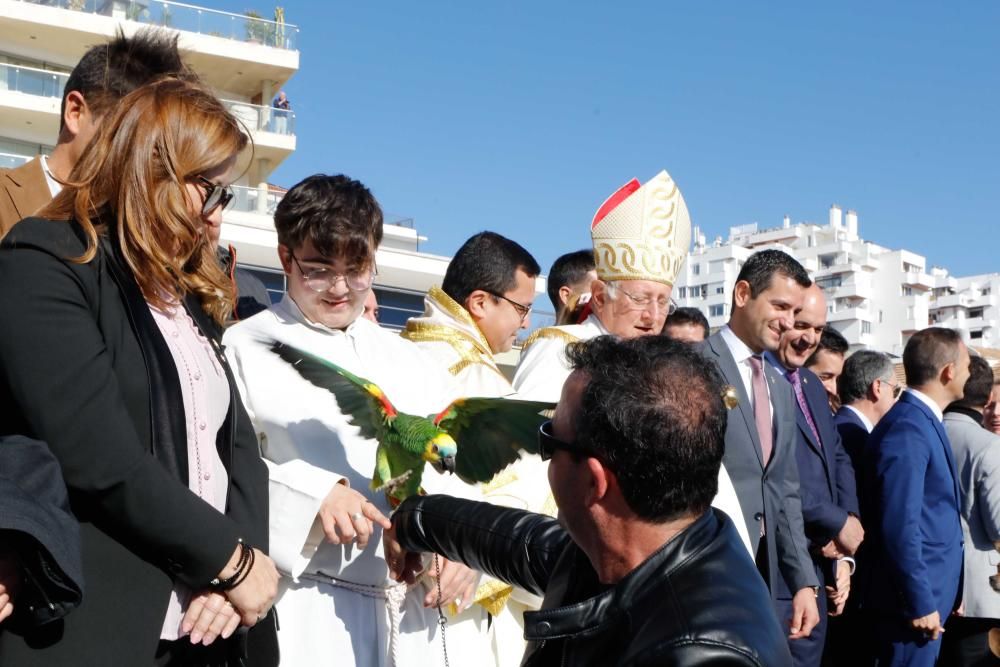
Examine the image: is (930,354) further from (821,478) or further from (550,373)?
(550,373)

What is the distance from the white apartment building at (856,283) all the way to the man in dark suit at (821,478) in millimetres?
86791

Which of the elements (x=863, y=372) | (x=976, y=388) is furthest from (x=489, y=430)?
(x=863, y=372)

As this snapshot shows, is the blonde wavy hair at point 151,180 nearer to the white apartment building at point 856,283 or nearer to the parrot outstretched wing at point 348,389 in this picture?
the parrot outstretched wing at point 348,389

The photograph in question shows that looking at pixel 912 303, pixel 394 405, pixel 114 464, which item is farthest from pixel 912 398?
pixel 912 303

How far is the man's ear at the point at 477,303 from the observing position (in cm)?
462

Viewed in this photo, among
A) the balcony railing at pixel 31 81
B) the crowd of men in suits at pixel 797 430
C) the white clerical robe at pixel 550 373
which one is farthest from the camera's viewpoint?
the balcony railing at pixel 31 81

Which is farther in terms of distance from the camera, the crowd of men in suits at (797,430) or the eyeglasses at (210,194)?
the crowd of men in suits at (797,430)

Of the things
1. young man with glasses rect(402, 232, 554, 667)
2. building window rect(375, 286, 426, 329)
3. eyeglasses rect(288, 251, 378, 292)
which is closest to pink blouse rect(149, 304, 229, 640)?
eyeglasses rect(288, 251, 378, 292)

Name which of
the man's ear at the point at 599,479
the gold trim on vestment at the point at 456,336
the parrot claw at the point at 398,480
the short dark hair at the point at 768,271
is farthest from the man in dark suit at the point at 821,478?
the man's ear at the point at 599,479

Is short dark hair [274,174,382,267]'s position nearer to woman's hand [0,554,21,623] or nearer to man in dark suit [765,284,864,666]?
woman's hand [0,554,21,623]

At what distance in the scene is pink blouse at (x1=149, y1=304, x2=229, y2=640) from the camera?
241cm

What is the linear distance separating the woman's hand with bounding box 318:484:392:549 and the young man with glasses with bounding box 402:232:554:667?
705 mm

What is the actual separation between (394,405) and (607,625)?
1.40 m

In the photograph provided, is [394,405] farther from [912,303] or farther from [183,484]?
[912,303]
